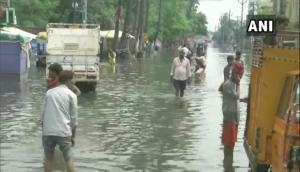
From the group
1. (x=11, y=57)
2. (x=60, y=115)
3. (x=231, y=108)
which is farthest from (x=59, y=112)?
(x=11, y=57)

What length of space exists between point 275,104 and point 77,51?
16.4m

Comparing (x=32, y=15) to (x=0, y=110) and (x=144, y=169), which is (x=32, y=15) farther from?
(x=144, y=169)

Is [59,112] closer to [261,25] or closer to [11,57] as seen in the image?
[261,25]

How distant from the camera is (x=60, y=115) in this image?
8.55 meters

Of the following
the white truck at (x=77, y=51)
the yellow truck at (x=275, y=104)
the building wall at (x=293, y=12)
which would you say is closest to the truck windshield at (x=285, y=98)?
the yellow truck at (x=275, y=104)

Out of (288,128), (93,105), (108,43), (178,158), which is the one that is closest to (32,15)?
(108,43)

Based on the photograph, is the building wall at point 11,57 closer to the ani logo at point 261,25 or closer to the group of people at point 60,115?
the group of people at point 60,115

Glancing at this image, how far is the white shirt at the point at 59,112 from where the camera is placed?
856 cm

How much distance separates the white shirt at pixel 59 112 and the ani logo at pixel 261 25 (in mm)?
2454

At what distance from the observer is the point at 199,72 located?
31375mm

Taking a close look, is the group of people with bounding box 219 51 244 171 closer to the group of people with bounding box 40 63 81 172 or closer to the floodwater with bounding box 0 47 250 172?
the floodwater with bounding box 0 47 250 172

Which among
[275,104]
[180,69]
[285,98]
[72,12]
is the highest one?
[72,12]

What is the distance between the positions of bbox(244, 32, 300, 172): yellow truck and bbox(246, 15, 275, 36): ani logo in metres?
0.21

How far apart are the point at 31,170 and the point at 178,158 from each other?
254 cm
